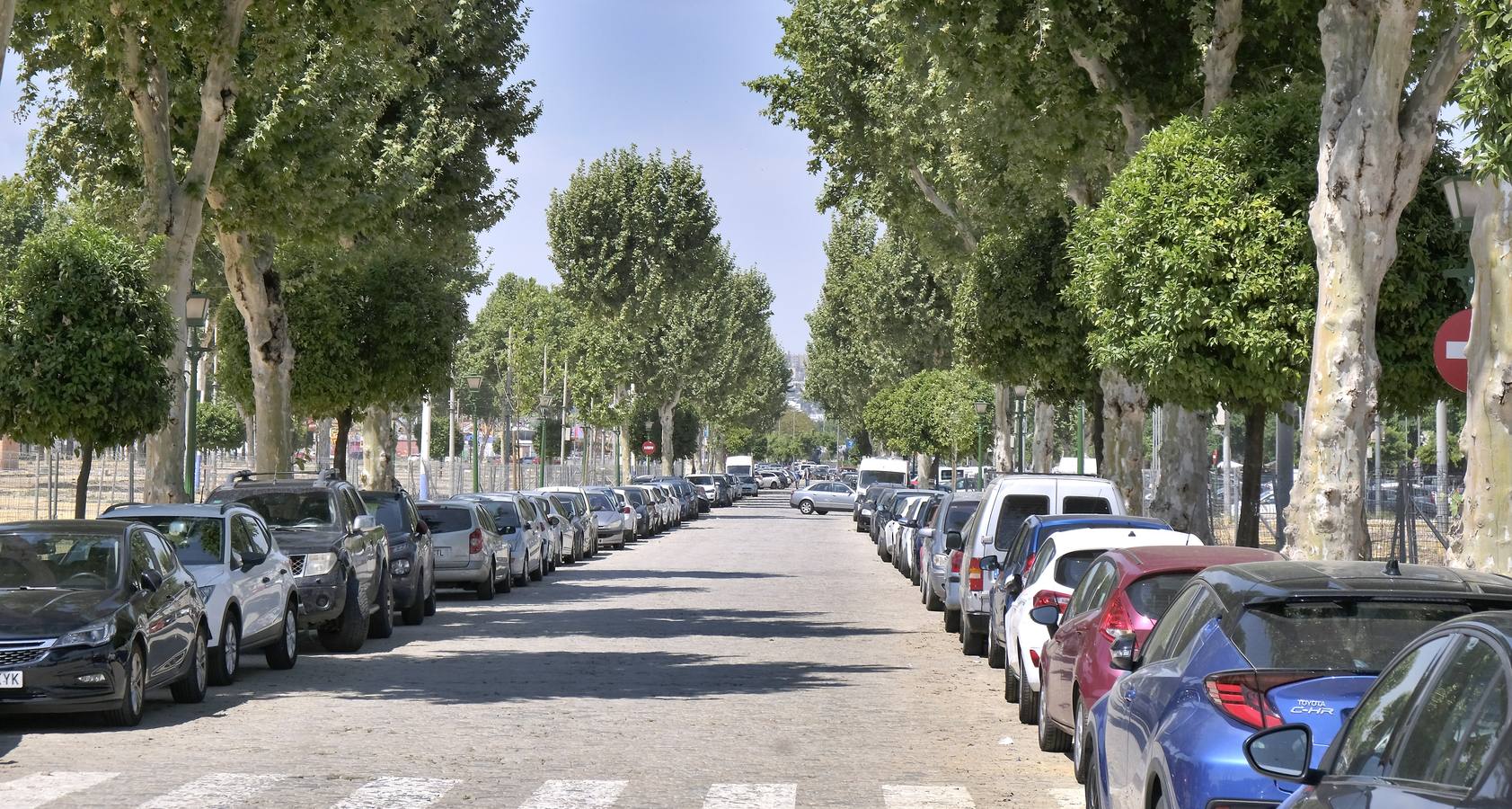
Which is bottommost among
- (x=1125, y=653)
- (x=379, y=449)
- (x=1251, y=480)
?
(x=1125, y=653)

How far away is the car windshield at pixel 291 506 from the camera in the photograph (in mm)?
20172

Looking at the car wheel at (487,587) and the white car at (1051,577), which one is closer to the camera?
the white car at (1051,577)

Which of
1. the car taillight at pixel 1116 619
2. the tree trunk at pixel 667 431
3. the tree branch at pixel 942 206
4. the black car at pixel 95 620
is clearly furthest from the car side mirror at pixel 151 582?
the tree trunk at pixel 667 431

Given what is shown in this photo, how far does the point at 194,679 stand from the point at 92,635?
2001 mm

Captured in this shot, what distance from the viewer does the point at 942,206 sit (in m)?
47.1

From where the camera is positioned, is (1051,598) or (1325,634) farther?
(1051,598)

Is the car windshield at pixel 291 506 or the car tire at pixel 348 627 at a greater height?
the car windshield at pixel 291 506

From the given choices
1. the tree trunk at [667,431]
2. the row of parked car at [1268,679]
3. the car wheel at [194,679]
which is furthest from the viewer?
the tree trunk at [667,431]

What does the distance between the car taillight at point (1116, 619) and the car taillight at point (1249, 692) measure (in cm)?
357

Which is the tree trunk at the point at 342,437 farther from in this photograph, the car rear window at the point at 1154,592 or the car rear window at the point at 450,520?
the car rear window at the point at 1154,592

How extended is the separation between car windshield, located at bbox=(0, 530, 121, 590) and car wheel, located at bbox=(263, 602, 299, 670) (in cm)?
338

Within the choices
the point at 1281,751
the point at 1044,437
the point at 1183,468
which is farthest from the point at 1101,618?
the point at 1044,437

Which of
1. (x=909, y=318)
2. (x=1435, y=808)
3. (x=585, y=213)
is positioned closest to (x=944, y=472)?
(x=909, y=318)

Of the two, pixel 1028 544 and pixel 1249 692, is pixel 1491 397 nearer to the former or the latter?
pixel 1028 544
